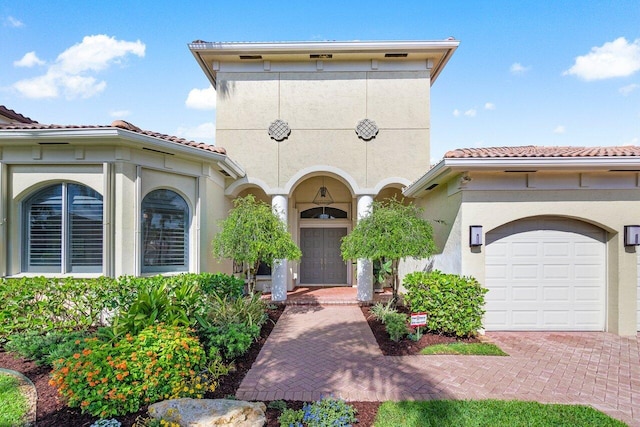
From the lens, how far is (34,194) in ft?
23.0

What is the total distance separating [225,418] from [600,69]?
67.2 feet

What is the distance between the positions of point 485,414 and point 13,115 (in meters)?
13.5

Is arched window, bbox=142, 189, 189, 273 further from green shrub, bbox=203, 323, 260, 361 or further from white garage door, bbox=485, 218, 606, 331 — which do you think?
white garage door, bbox=485, 218, 606, 331

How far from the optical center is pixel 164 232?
7.75m

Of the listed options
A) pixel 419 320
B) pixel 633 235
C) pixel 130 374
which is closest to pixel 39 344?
pixel 130 374

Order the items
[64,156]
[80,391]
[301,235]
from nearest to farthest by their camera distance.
→ [80,391] < [64,156] < [301,235]

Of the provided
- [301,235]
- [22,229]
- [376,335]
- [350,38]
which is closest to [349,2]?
[350,38]

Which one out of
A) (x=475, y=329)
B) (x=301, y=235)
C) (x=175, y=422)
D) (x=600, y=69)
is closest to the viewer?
(x=175, y=422)

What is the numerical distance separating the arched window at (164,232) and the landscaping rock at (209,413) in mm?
4700

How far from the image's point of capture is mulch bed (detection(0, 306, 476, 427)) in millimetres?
3566

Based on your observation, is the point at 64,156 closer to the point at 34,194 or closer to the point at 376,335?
the point at 34,194

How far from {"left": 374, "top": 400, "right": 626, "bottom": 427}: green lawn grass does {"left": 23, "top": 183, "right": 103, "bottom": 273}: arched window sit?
23.9 feet

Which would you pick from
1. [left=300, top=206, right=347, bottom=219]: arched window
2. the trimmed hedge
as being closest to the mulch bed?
the trimmed hedge

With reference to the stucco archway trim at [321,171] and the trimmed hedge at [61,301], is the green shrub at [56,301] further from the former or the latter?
the stucco archway trim at [321,171]
